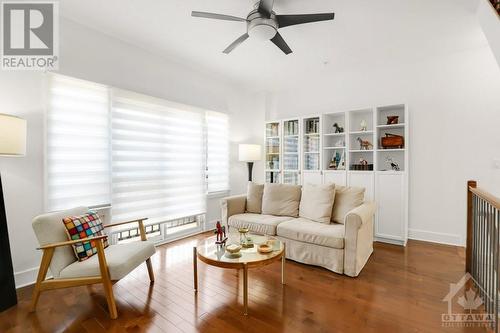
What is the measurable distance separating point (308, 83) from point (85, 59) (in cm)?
369

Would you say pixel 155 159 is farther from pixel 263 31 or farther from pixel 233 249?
pixel 263 31

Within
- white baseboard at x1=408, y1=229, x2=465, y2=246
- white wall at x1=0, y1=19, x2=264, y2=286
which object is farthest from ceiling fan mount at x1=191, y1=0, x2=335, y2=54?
white baseboard at x1=408, y1=229, x2=465, y2=246

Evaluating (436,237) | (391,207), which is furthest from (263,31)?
(436,237)

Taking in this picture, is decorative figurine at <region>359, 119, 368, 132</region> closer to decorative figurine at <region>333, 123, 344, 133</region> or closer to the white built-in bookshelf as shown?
the white built-in bookshelf

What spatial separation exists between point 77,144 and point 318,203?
3010mm

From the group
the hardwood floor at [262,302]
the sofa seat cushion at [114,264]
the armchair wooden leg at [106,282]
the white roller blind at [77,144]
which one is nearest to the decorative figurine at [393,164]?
the hardwood floor at [262,302]

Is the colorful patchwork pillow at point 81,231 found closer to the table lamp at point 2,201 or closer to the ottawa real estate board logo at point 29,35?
the table lamp at point 2,201

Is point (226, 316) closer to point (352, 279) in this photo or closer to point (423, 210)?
point (352, 279)

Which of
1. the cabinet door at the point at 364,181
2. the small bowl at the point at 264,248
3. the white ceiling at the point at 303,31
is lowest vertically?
the small bowl at the point at 264,248

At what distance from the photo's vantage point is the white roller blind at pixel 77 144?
2.66m

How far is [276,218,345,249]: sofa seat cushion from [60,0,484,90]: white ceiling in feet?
7.76

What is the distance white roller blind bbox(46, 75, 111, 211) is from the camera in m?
2.66

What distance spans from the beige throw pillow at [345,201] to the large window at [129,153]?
7.26ft

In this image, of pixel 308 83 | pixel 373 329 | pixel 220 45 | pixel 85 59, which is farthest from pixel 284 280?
pixel 308 83
